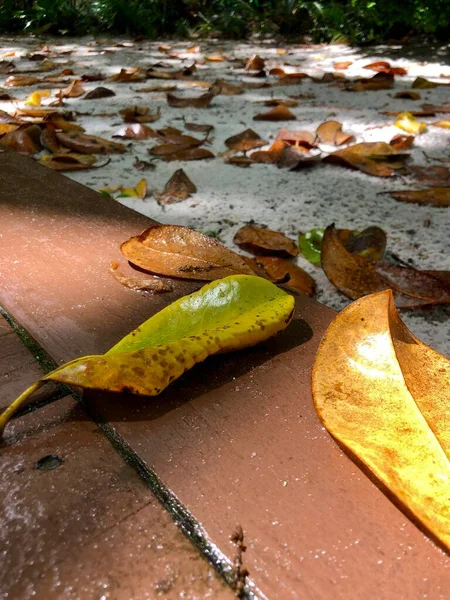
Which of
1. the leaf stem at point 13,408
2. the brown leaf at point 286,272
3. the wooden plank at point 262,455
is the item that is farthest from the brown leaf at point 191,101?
the leaf stem at point 13,408

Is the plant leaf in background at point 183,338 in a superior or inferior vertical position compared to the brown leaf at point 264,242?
superior

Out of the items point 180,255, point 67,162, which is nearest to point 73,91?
Answer: point 67,162

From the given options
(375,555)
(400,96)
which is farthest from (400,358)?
(400,96)

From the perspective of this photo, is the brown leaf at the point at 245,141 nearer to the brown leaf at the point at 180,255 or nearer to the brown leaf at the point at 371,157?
the brown leaf at the point at 371,157

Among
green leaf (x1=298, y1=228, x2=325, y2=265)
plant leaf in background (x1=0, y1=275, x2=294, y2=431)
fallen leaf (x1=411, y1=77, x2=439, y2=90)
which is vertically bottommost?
fallen leaf (x1=411, y1=77, x2=439, y2=90)

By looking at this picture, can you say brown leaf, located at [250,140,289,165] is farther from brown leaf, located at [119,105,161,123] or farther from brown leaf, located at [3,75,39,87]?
brown leaf, located at [3,75,39,87]

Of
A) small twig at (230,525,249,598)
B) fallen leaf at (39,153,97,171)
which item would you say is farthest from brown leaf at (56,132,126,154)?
small twig at (230,525,249,598)

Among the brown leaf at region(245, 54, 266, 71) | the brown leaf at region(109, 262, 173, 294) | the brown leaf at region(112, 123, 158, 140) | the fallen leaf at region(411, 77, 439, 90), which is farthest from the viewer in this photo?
the brown leaf at region(245, 54, 266, 71)

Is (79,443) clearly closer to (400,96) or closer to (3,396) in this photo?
(3,396)
